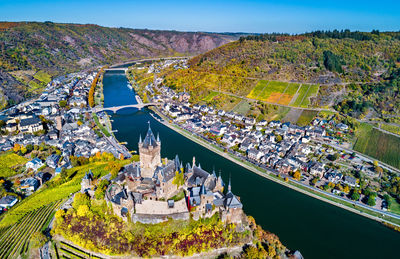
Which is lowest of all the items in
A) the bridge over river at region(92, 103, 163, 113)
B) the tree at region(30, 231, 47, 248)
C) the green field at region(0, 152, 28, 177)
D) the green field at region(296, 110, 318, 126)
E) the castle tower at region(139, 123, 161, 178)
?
the tree at region(30, 231, 47, 248)

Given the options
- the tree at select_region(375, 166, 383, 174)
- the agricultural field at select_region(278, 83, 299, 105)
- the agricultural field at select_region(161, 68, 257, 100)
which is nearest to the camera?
the tree at select_region(375, 166, 383, 174)

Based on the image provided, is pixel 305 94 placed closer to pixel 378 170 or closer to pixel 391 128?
pixel 391 128

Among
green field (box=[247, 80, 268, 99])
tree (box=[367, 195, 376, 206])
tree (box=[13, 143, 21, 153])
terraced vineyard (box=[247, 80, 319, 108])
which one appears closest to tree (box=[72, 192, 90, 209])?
tree (box=[13, 143, 21, 153])

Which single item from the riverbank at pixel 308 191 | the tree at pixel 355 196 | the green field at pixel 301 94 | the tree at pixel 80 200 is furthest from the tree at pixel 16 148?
the green field at pixel 301 94

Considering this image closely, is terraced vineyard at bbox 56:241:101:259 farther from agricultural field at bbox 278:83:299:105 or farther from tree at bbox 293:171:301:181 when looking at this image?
agricultural field at bbox 278:83:299:105

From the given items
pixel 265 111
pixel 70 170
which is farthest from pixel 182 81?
pixel 70 170

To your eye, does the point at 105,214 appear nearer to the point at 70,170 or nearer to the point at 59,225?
the point at 59,225

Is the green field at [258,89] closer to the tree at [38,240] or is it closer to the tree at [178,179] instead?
the tree at [178,179]
